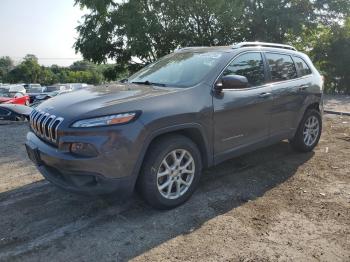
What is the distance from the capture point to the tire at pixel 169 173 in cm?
361

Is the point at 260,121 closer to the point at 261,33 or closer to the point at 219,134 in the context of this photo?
the point at 219,134

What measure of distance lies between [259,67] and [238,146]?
115 centimetres

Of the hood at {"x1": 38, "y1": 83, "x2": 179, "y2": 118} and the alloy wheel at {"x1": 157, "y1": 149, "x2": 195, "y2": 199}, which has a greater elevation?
the hood at {"x1": 38, "y1": 83, "x2": 179, "y2": 118}

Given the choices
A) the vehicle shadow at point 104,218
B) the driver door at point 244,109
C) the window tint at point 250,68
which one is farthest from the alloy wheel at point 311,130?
the window tint at point 250,68

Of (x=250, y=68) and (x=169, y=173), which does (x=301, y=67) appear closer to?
(x=250, y=68)

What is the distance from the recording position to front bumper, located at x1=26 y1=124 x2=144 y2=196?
3.31 m

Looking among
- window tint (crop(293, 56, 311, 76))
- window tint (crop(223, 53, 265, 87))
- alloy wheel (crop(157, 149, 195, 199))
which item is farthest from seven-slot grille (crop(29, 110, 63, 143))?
window tint (crop(293, 56, 311, 76))

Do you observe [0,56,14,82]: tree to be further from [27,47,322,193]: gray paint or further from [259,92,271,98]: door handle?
[259,92,271,98]: door handle

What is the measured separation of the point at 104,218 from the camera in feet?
12.3

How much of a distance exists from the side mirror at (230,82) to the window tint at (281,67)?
3.55 feet

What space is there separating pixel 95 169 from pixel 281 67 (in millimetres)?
3230

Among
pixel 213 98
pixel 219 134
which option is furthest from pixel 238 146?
pixel 213 98

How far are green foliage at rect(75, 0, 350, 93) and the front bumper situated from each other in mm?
15556

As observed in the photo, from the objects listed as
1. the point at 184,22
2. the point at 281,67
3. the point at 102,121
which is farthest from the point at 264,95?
the point at 184,22
